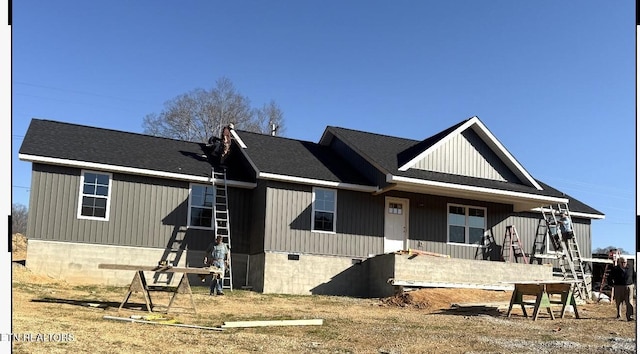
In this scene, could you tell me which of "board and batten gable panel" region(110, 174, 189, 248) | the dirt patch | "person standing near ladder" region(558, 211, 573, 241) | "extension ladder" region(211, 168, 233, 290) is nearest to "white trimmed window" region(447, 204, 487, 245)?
"person standing near ladder" region(558, 211, 573, 241)

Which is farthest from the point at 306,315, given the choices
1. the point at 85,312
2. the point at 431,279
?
the point at 431,279

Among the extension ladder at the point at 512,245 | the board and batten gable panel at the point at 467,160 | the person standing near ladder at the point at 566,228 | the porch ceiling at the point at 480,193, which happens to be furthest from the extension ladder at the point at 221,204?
the person standing near ladder at the point at 566,228

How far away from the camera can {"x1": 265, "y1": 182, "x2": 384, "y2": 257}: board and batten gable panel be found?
18.8 meters

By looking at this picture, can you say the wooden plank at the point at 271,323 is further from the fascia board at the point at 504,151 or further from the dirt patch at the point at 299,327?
the fascia board at the point at 504,151

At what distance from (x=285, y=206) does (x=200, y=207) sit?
117 inches

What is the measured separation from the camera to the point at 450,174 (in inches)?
814

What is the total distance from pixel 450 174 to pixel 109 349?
15555mm

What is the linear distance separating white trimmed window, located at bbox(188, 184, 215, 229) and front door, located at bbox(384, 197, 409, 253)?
6.15m

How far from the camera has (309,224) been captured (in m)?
19.3

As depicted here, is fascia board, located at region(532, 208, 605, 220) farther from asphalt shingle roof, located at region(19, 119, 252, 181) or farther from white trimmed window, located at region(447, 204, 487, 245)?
asphalt shingle roof, located at region(19, 119, 252, 181)

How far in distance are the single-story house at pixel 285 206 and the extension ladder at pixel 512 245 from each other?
0.78ft

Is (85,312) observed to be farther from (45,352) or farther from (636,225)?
(636,225)

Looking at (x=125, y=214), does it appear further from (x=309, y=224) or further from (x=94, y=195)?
(x=309, y=224)

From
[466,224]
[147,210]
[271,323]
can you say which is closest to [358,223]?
Answer: [466,224]
